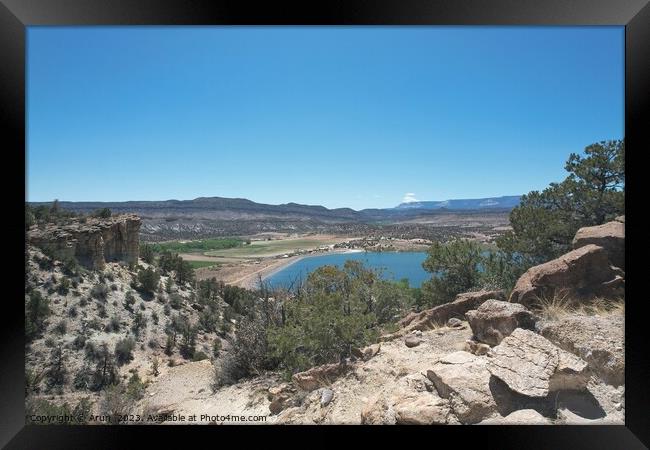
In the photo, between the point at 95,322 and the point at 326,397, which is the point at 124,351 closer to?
the point at 95,322

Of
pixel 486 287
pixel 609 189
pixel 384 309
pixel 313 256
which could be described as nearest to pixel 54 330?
pixel 313 256

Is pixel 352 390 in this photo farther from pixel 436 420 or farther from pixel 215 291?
pixel 215 291

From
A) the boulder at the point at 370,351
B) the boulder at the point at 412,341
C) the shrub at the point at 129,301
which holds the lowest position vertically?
the shrub at the point at 129,301

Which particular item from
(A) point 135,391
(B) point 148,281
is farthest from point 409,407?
(B) point 148,281

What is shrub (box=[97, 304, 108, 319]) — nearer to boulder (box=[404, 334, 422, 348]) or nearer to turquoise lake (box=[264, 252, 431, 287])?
turquoise lake (box=[264, 252, 431, 287])

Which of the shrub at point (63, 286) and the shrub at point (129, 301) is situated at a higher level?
the shrub at point (63, 286)

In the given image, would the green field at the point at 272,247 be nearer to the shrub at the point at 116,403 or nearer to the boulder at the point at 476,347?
the shrub at the point at 116,403

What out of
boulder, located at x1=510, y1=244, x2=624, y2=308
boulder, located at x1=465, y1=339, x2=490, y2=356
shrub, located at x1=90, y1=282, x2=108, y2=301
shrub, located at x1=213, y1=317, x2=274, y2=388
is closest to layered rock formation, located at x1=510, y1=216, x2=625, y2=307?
boulder, located at x1=510, y1=244, x2=624, y2=308

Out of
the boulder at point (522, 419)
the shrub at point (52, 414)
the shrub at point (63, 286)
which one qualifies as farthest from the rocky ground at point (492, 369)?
the shrub at point (63, 286)
